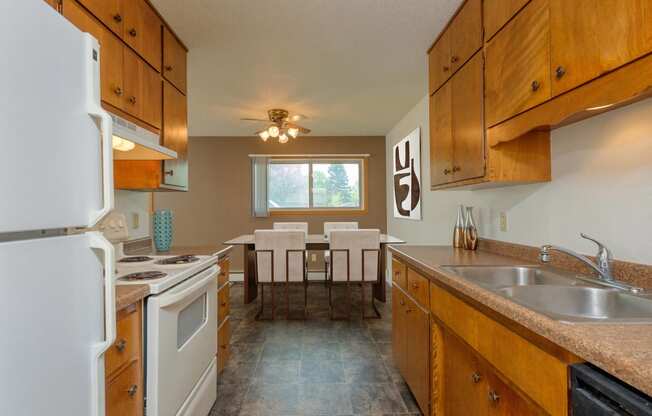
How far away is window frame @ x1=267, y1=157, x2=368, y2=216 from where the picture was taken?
522 centimetres

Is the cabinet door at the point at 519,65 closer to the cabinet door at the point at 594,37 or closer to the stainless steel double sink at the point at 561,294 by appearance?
the cabinet door at the point at 594,37

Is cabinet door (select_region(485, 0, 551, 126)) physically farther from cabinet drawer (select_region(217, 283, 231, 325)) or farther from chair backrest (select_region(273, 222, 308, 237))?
chair backrest (select_region(273, 222, 308, 237))

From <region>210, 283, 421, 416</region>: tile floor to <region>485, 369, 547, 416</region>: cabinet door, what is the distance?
0.96 meters

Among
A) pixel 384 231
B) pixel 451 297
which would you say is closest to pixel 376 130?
pixel 384 231

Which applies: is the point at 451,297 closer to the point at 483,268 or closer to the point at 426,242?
the point at 483,268

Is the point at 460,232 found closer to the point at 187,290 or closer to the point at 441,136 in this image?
the point at 441,136

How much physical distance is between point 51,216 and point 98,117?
0.99ft

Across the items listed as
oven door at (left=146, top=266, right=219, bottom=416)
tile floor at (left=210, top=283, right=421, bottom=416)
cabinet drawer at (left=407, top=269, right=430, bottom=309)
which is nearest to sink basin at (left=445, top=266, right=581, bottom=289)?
cabinet drawer at (left=407, top=269, right=430, bottom=309)

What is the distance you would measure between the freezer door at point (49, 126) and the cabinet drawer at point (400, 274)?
5.54ft

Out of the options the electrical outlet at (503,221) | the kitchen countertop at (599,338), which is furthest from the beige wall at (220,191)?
the kitchen countertop at (599,338)

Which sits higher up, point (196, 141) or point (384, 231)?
point (196, 141)

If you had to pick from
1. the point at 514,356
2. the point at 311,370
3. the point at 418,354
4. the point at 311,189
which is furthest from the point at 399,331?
the point at 311,189

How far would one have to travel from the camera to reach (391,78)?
2920mm

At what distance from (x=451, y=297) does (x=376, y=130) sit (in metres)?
3.90
